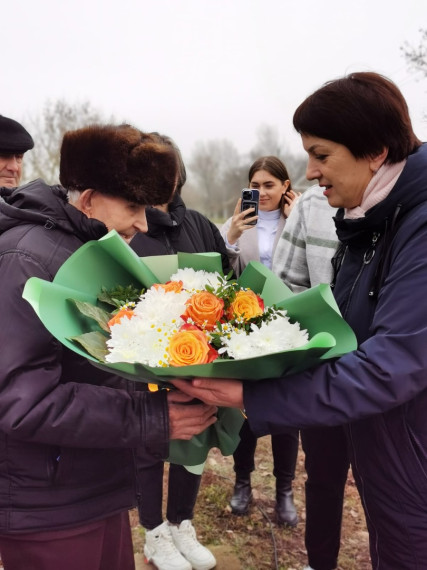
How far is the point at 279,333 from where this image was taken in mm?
1385

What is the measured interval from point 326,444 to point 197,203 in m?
44.7

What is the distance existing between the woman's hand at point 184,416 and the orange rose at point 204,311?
0.90ft

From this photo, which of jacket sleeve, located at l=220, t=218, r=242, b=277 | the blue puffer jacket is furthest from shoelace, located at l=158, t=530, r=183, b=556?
jacket sleeve, located at l=220, t=218, r=242, b=277

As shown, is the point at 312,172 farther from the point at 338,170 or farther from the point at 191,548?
the point at 191,548

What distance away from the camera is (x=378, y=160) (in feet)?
5.37

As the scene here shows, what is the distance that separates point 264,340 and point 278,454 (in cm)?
212

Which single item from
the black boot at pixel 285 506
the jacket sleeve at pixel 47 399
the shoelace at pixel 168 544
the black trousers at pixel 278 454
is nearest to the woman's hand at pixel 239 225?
the black trousers at pixel 278 454

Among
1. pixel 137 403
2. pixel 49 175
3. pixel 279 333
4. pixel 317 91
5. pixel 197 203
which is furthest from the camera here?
pixel 197 203

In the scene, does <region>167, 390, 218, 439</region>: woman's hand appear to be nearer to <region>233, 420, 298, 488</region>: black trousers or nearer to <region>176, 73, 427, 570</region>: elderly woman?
<region>176, 73, 427, 570</region>: elderly woman

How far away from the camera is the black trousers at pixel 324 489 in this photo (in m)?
2.25

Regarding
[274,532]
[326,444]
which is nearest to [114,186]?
[326,444]

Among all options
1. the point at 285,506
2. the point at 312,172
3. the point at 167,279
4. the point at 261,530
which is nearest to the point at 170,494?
the point at 261,530

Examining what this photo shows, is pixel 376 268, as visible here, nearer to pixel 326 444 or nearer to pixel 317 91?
pixel 317 91

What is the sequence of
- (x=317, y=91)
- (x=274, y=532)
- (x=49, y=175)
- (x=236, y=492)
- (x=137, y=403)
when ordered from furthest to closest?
1. (x=49, y=175)
2. (x=236, y=492)
3. (x=274, y=532)
4. (x=317, y=91)
5. (x=137, y=403)
